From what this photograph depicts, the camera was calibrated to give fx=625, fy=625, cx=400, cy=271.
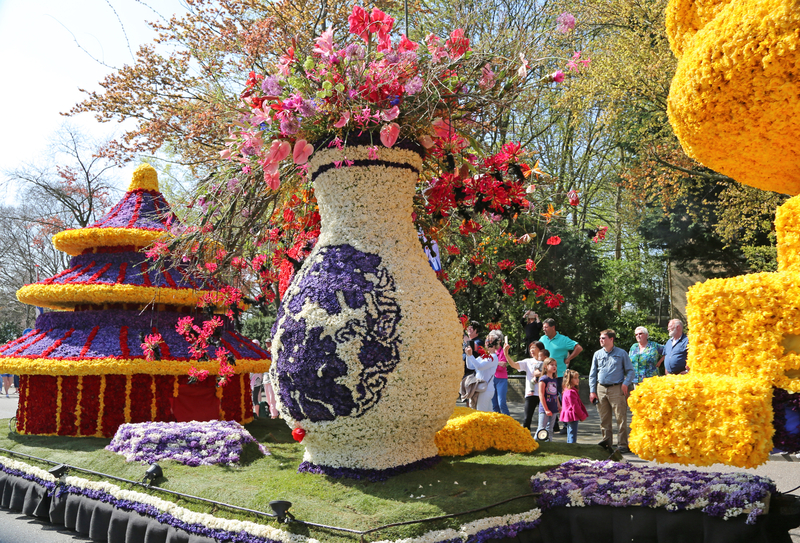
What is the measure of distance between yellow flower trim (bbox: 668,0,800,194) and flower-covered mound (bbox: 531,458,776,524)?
5.61 feet

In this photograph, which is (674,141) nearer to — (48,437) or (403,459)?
(403,459)

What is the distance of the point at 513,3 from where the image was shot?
55.3 ft

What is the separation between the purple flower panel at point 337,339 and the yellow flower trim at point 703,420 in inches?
68.8

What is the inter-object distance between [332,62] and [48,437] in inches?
209

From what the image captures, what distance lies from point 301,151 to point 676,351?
5.69 m

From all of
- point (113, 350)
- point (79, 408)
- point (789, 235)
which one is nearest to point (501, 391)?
point (113, 350)

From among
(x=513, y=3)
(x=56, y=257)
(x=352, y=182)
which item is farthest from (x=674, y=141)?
(x=56, y=257)

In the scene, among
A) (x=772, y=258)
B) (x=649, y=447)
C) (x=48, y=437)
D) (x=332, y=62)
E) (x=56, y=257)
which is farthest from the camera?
(x=56, y=257)

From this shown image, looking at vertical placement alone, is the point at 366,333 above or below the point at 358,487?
above

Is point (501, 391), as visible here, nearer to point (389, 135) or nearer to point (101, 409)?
point (101, 409)

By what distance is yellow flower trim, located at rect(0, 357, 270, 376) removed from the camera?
258 inches

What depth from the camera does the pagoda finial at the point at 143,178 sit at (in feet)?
26.5

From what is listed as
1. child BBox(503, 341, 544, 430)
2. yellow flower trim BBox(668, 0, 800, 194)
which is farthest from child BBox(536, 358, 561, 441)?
yellow flower trim BBox(668, 0, 800, 194)

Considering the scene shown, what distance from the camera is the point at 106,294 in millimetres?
6918
